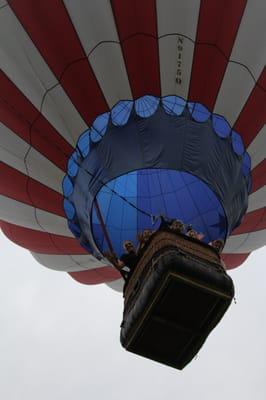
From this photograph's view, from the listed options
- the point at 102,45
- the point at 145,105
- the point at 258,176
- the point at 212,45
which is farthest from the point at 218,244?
the point at 102,45

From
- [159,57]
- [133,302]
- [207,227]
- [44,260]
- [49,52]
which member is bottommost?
[44,260]

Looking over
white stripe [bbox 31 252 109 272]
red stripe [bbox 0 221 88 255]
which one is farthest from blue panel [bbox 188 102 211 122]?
white stripe [bbox 31 252 109 272]

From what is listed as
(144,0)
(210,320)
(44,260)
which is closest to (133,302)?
(210,320)

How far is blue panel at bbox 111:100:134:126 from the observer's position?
17.9 ft

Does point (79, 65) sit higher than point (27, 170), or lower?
higher

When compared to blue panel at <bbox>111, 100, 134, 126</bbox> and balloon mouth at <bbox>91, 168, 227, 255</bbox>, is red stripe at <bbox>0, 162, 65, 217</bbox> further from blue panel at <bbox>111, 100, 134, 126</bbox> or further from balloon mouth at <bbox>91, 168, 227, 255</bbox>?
blue panel at <bbox>111, 100, 134, 126</bbox>

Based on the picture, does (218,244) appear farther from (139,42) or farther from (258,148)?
(139,42)

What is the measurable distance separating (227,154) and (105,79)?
3.60 feet

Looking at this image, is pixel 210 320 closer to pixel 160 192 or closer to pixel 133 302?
pixel 133 302

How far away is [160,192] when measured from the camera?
19.9 ft

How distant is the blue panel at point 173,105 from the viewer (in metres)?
5.47

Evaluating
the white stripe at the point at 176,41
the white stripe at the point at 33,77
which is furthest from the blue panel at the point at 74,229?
the white stripe at the point at 176,41

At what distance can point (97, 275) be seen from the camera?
7.50 m

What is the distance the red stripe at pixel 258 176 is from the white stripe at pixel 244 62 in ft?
1.99
